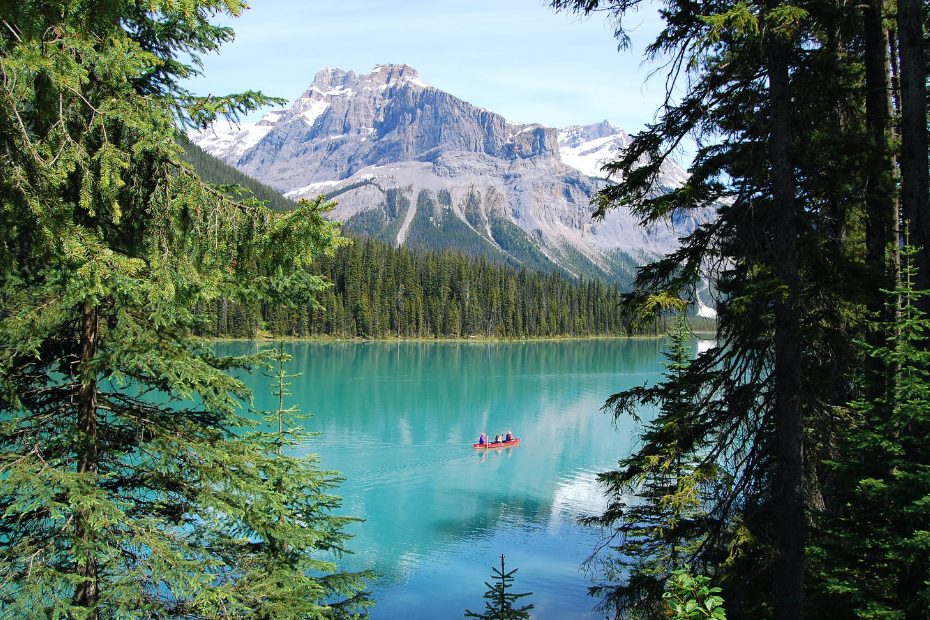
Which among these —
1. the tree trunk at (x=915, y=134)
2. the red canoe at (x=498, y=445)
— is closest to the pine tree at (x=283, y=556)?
Answer: the tree trunk at (x=915, y=134)

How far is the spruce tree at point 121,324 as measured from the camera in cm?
420

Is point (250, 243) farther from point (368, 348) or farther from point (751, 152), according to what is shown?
point (368, 348)

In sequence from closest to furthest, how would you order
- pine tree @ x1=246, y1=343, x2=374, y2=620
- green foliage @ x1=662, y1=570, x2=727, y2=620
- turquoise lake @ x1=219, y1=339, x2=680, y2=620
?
green foliage @ x1=662, y1=570, x2=727, y2=620 < pine tree @ x1=246, y1=343, x2=374, y2=620 < turquoise lake @ x1=219, y1=339, x2=680, y2=620

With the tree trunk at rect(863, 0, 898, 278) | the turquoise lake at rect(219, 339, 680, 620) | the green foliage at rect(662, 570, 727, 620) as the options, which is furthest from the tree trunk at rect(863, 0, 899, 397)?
the turquoise lake at rect(219, 339, 680, 620)

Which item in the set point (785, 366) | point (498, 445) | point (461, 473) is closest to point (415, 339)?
point (498, 445)

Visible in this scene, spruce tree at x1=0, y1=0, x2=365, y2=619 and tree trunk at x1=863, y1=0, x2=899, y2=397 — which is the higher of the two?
tree trunk at x1=863, y1=0, x2=899, y2=397

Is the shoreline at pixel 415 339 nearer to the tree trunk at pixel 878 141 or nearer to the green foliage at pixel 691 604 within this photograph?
the tree trunk at pixel 878 141

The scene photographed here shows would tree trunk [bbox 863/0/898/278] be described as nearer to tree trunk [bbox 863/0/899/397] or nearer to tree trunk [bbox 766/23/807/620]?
tree trunk [bbox 863/0/899/397]

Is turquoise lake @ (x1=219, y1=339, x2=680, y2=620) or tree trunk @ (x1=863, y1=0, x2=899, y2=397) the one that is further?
turquoise lake @ (x1=219, y1=339, x2=680, y2=620)

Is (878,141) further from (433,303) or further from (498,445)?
(433,303)

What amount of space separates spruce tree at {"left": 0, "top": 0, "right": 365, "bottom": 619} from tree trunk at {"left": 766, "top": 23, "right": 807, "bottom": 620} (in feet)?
15.4

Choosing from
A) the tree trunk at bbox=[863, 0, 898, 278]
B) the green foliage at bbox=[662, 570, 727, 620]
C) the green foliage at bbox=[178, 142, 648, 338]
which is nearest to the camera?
the green foliage at bbox=[662, 570, 727, 620]

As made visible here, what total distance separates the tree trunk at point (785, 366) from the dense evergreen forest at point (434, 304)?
321 ft

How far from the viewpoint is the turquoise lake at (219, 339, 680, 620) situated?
63.8 feet
